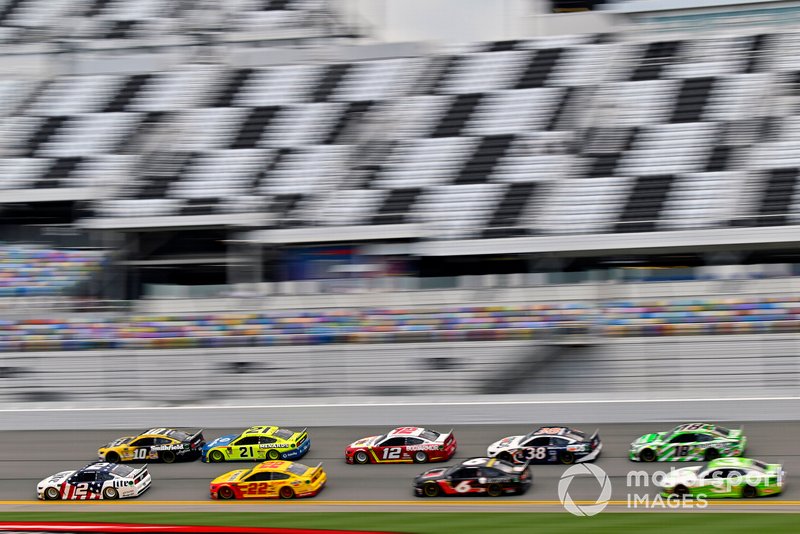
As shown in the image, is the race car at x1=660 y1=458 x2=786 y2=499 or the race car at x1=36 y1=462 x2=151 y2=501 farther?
the race car at x1=36 y1=462 x2=151 y2=501

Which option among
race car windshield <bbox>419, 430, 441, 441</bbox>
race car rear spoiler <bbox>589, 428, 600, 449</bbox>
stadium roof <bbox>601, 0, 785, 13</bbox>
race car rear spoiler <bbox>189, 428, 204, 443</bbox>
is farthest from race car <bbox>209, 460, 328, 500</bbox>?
stadium roof <bbox>601, 0, 785, 13</bbox>

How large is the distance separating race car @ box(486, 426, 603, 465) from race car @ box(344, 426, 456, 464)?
40.1 inches

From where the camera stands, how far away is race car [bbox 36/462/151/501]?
69.8 ft

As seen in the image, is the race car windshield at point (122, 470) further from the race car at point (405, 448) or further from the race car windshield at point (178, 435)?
the race car at point (405, 448)

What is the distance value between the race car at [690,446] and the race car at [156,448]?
29.9 feet

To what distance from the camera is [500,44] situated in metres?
38.1

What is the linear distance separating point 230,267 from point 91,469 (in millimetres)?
11771

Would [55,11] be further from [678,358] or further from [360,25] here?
[678,358]

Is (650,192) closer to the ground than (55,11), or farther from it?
closer to the ground

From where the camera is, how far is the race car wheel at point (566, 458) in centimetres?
2150

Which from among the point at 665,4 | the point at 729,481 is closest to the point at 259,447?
the point at 729,481

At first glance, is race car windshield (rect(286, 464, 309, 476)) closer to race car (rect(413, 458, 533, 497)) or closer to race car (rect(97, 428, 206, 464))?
race car (rect(413, 458, 533, 497))

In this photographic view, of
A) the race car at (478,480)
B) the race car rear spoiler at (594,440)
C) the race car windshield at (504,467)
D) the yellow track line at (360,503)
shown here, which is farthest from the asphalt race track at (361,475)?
the race car windshield at (504,467)

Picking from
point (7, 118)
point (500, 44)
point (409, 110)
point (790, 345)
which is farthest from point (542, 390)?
point (7, 118)
